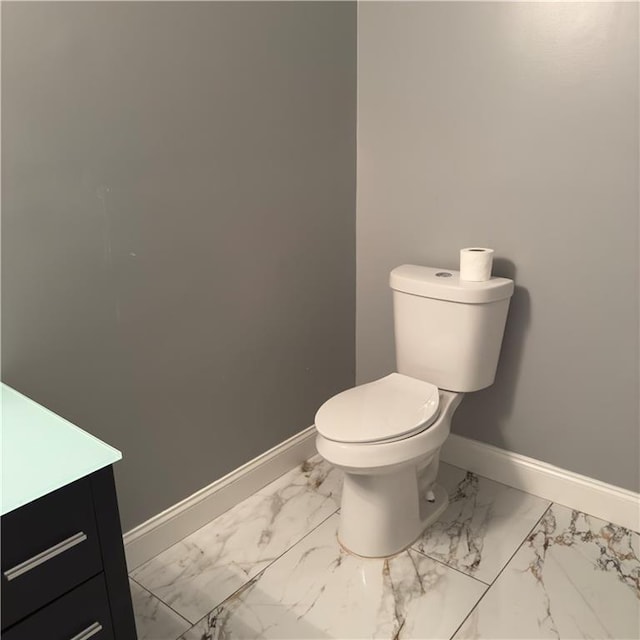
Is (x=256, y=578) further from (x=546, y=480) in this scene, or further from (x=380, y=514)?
(x=546, y=480)

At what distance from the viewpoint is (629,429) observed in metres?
1.83

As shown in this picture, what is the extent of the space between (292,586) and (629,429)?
45.1 inches

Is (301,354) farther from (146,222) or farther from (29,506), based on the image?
(29,506)


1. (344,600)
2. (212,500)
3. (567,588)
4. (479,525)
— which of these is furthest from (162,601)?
(567,588)

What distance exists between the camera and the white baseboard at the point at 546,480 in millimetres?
1883

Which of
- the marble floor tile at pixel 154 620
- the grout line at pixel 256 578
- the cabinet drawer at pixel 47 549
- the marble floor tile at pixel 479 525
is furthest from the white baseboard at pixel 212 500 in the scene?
the cabinet drawer at pixel 47 549

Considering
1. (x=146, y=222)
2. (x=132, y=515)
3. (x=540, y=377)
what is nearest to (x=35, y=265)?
(x=146, y=222)

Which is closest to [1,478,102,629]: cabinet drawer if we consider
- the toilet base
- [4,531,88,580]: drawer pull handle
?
[4,531,88,580]: drawer pull handle

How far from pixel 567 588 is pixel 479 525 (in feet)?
1.08

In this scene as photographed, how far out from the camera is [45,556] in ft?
3.28

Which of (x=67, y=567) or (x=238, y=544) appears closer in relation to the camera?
(x=67, y=567)

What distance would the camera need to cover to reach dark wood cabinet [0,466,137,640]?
960mm

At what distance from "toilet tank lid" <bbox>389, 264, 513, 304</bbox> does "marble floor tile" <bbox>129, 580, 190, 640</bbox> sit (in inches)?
46.5

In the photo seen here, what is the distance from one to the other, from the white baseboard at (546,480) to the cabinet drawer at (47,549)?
149cm
